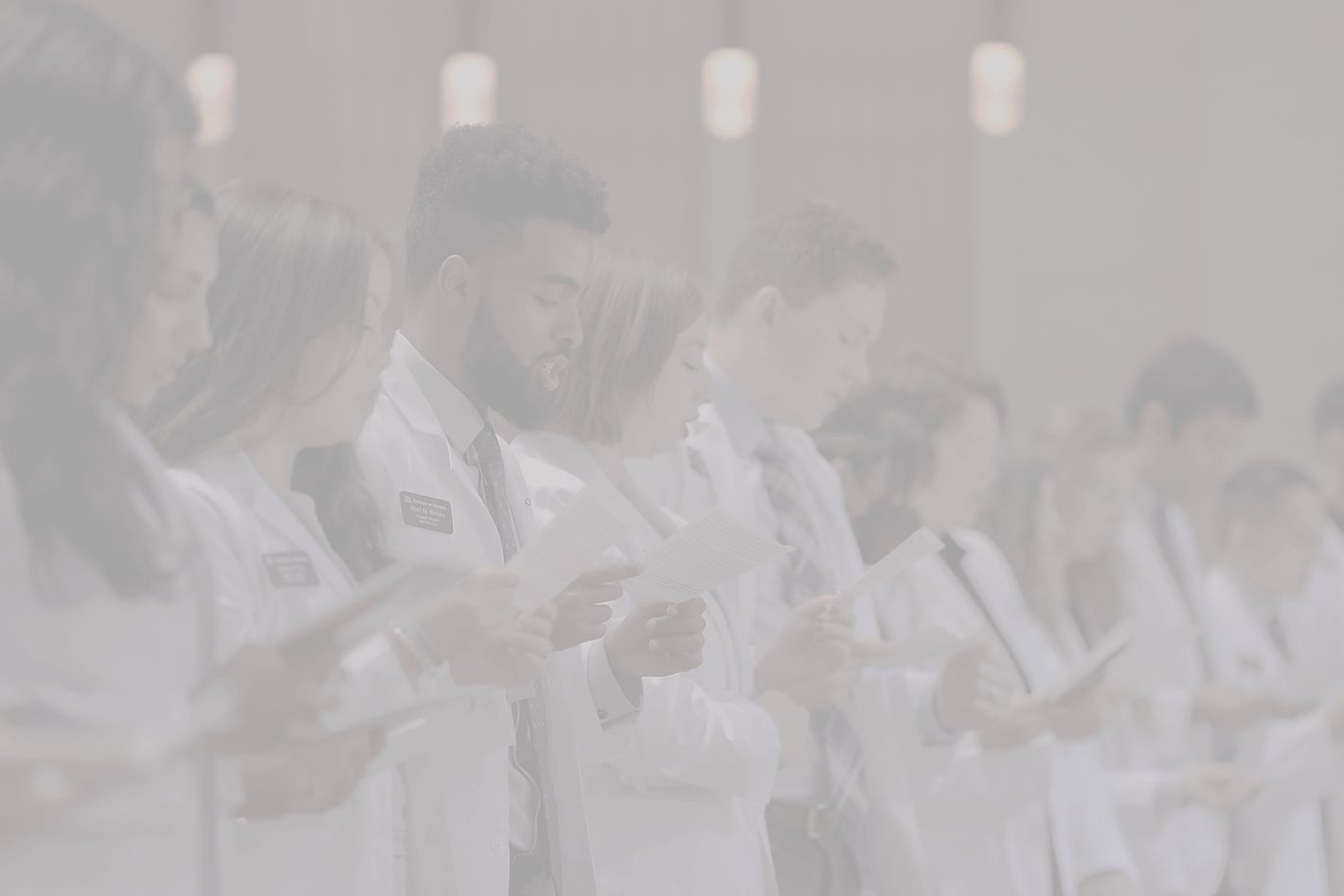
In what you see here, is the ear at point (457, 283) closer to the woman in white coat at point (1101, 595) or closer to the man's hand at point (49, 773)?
the man's hand at point (49, 773)

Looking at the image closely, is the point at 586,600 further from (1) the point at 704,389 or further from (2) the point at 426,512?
(1) the point at 704,389

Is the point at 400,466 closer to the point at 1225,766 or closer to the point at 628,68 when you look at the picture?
the point at 1225,766

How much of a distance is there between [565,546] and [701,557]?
34cm

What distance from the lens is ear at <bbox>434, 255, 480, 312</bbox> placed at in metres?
2.22

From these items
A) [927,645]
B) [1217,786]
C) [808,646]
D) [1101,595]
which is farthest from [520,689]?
[1101,595]

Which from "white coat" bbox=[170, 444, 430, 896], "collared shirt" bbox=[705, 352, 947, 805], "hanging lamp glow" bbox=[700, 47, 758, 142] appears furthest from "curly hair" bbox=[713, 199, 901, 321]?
"hanging lamp glow" bbox=[700, 47, 758, 142]

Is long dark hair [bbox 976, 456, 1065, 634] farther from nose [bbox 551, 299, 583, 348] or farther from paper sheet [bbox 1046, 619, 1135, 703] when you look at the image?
nose [bbox 551, 299, 583, 348]

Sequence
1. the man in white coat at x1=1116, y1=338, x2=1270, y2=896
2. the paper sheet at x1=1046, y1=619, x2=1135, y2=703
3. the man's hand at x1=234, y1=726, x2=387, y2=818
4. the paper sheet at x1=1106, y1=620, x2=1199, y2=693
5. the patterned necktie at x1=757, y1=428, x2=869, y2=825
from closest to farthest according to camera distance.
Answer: the man's hand at x1=234, y1=726, x2=387, y2=818 < the patterned necktie at x1=757, y1=428, x2=869, y2=825 < the paper sheet at x1=1046, y1=619, x2=1135, y2=703 < the paper sheet at x1=1106, y1=620, x2=1199, y2=693 < the man in white coat at x1=1116, y1=338, x2=1270, y2=896

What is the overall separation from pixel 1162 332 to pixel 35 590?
7.34 metres

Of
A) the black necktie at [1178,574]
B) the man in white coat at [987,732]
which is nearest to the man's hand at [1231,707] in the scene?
the black necktie at [1178,574]

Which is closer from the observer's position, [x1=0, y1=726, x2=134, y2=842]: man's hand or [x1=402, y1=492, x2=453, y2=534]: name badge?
[x1=0, y1=726, x2=134, y2=842]: man's hand

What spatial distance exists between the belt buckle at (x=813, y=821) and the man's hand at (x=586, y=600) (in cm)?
125

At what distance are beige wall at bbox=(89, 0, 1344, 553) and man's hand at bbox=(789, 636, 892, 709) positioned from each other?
16.0 ft

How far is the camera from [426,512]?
202 centimetres
